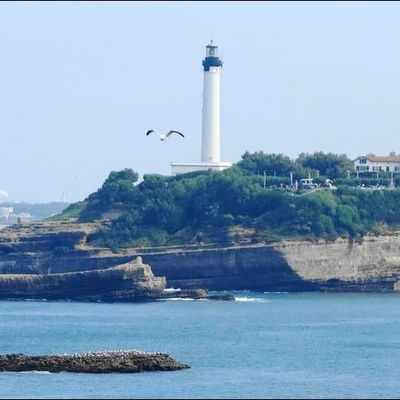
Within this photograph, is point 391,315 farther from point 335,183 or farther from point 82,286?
point 335,183

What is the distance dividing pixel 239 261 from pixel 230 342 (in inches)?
1270

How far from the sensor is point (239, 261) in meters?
111

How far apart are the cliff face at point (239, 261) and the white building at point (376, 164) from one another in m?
15.9

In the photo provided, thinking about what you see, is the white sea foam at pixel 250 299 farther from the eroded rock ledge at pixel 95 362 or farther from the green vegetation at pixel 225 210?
the eroded rock ledge at pixel 95 362

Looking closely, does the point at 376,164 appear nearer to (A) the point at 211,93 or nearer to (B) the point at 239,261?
(A) the point at 211,93

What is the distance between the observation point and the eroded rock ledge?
6569cm

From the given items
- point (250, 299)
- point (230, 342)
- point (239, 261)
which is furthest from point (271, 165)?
point (230, 342)

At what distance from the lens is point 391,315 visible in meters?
93.6

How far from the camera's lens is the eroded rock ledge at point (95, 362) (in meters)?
65.7

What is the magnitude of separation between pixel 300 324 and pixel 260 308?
923 centimetres

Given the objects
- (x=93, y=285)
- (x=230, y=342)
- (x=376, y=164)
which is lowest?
(x=230, y=342)

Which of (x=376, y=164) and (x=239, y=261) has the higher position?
(x=376, y=164)

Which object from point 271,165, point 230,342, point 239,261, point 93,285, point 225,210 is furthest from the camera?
point 271,165

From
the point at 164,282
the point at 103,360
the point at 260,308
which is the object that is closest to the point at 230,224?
the point at 164,282
